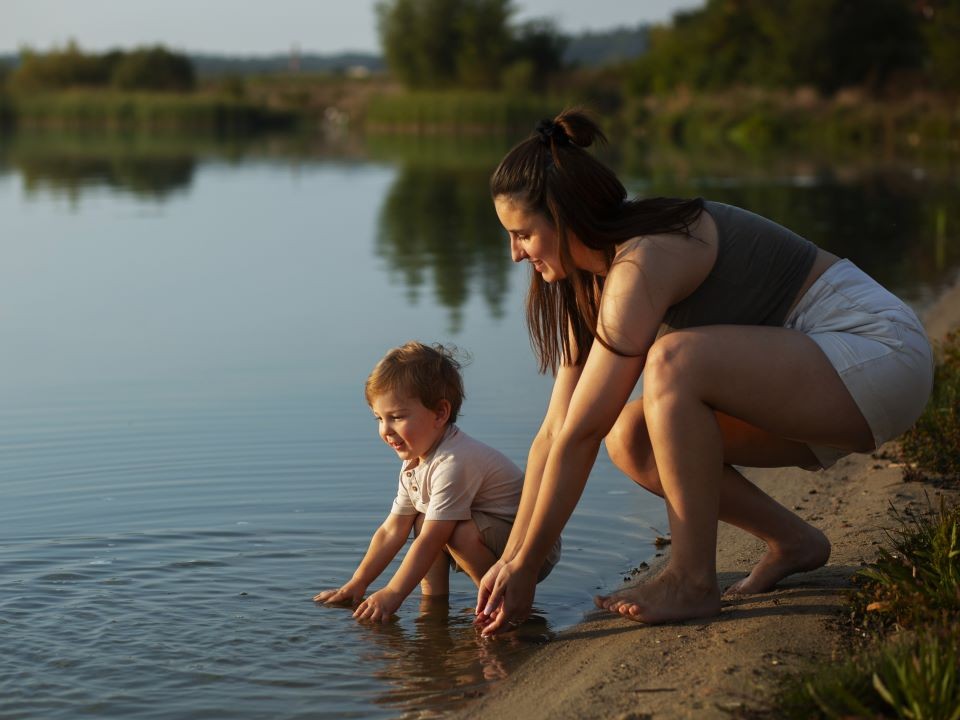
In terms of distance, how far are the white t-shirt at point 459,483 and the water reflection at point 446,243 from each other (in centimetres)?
503

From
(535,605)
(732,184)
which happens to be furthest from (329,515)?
(732,184)

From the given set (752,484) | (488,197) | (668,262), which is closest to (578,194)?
(668,262)

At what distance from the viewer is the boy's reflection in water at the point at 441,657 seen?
3.38m

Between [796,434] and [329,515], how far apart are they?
82.2 inches

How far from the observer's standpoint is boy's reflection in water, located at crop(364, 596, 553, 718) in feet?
11.1

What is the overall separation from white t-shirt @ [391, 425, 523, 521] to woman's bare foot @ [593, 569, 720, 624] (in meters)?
0.61

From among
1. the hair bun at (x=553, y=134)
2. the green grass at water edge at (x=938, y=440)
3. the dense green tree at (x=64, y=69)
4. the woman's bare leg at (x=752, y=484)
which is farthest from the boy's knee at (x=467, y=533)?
the dense green tree at (x=64, y=69)

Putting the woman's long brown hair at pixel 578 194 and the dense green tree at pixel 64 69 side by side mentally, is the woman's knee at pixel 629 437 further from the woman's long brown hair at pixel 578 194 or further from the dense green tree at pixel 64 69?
the dense green tree at pixel 64 69

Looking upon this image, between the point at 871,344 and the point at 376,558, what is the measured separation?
5.07ft

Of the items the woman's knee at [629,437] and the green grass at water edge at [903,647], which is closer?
the green grass at water edge at [903,647]

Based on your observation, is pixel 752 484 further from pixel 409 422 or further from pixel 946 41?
pixel 946 41

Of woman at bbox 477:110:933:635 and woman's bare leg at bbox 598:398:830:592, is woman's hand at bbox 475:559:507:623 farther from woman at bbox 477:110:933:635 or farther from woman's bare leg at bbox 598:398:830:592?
woman's bare leg at bbox 598:398:830:592

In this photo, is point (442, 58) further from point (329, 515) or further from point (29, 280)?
point (329, 515)

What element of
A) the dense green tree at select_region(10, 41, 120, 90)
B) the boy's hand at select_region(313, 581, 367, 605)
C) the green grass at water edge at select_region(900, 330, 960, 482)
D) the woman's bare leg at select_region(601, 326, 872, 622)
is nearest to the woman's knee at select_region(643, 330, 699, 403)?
the woman's bare leg at select_region(601, 326, 872, 622)
